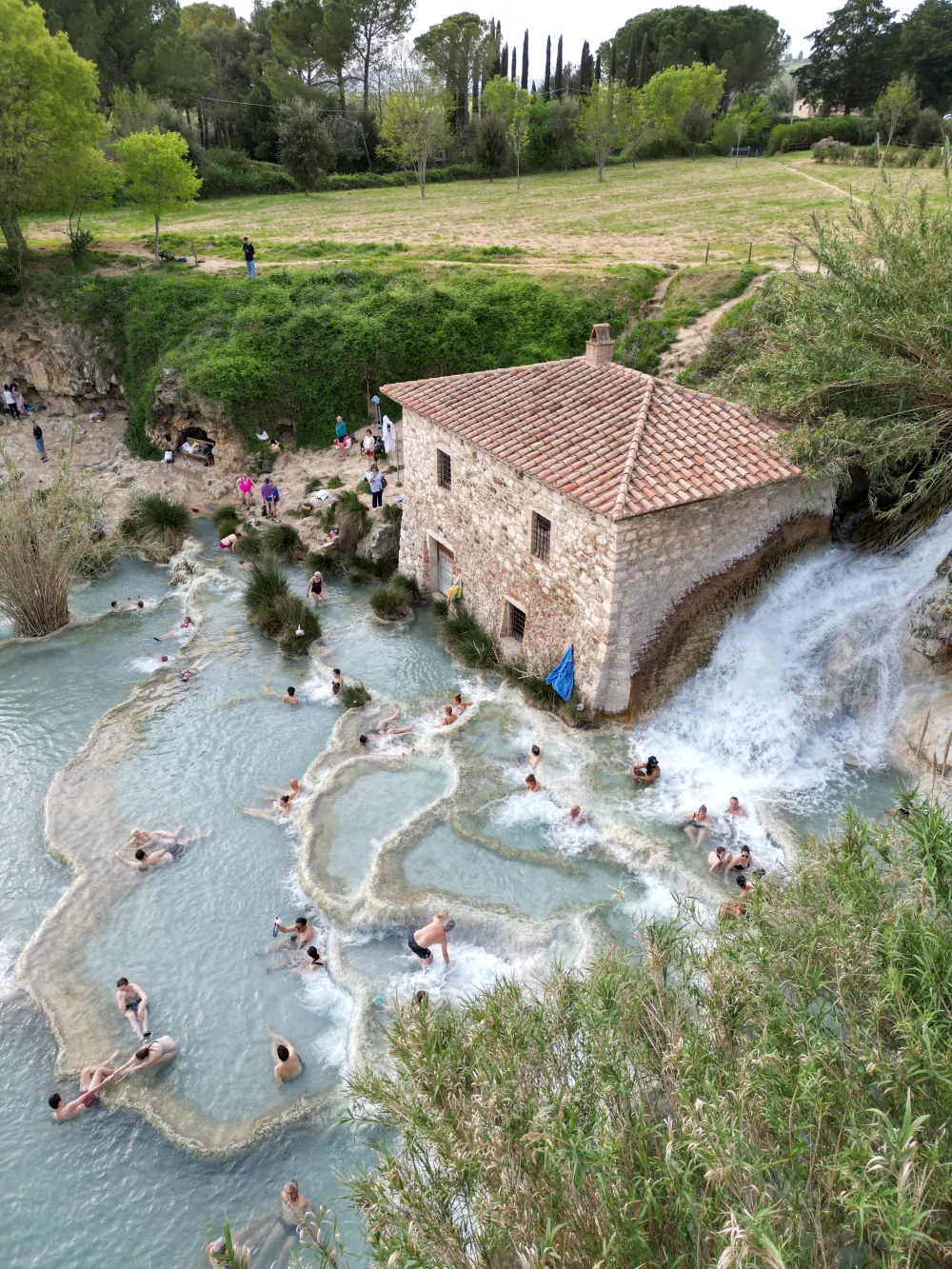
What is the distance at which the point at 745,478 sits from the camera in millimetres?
16016

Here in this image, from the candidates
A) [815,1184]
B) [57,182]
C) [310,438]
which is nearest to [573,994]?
[815,1184]

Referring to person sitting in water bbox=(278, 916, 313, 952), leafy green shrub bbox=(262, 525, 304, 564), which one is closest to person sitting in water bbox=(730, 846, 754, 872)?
person sitting in water bbox=(278, 916, 313, 952)

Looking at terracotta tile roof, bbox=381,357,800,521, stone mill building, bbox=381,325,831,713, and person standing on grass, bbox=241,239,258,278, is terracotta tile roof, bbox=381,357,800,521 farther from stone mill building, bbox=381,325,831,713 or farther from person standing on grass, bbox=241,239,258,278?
person standing on grass, bbox=241,239,258,278

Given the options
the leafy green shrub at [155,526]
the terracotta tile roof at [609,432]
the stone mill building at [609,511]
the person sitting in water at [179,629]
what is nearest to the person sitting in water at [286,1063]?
the stone mill building at [609,511]

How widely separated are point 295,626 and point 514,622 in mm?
5707

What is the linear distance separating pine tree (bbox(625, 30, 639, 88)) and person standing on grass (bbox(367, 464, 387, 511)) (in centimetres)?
7599

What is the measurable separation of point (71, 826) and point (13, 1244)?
7.23 metres

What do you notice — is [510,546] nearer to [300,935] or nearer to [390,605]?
[390,605]

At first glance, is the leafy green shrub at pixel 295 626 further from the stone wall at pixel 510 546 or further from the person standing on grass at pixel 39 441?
the person standing on grass at pixel 39 441

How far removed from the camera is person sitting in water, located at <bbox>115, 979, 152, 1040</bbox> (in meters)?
12.0

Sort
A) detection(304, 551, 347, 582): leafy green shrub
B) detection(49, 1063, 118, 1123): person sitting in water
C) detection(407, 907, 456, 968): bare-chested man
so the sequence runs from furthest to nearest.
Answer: detection(304, 551, 347, 582): leafy green shrub, detection(407, 907, 456, 968): bare-chested man, detection(49, 1063, 118, 1123): person sitting in water

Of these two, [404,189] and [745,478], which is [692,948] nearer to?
[745,478]

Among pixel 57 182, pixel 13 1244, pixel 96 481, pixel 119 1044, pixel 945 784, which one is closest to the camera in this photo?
pixel 13 1244

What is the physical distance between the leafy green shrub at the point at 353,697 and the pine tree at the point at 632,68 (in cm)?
8515
